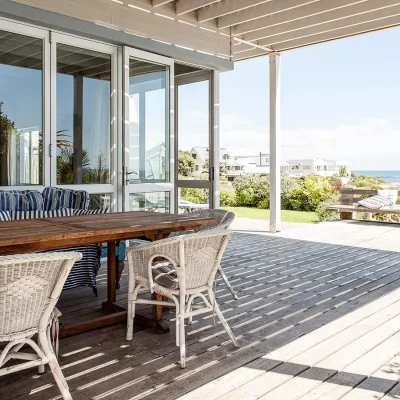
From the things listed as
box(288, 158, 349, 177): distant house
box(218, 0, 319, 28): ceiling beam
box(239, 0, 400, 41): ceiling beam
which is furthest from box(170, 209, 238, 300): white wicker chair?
box(288, 158, 349, 177): distant house

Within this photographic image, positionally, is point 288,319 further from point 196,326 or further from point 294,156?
point 294,156

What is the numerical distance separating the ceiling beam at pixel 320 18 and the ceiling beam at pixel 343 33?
53cm

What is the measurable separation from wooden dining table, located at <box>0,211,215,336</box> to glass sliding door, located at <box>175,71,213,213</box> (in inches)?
130

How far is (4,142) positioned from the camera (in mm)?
4609

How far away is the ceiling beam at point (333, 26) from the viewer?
5.95 metres

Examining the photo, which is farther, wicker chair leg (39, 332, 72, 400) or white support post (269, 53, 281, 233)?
white support post (269, 53, 281, 233)

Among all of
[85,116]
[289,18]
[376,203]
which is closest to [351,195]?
[376,203]

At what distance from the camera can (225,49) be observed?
7059mm

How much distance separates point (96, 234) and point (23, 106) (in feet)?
9.12

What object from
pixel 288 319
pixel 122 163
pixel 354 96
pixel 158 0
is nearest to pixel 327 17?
pixel 158 0

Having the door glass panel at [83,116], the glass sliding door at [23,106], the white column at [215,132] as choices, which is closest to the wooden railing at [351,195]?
the white column at [215,132]

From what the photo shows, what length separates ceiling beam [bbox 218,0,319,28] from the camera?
5.69 metres

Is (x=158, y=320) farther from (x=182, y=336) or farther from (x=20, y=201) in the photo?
(x=20, y=201)

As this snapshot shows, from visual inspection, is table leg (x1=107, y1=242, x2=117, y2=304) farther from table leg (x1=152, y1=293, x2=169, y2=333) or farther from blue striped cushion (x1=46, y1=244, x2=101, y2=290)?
table leg (x1=152, y1=293, x2=169, y2=333)
